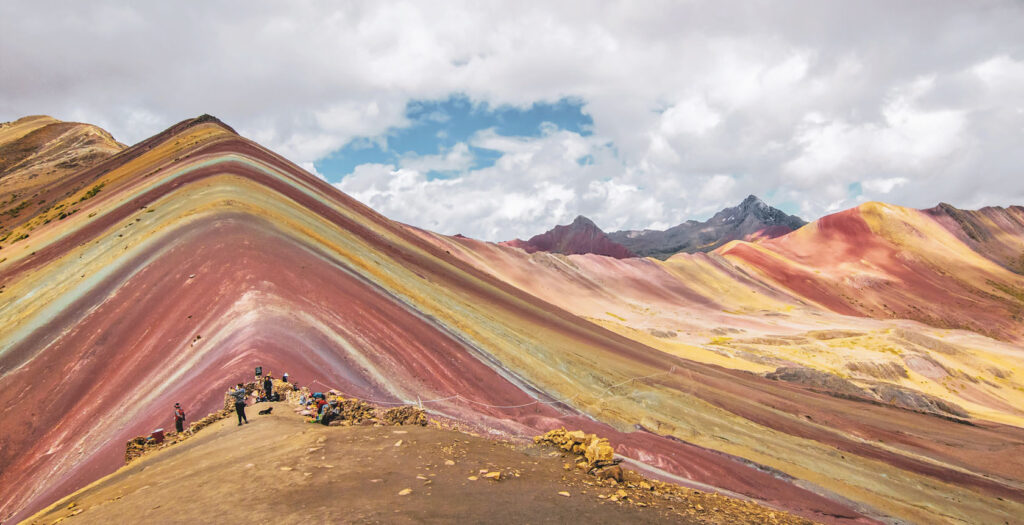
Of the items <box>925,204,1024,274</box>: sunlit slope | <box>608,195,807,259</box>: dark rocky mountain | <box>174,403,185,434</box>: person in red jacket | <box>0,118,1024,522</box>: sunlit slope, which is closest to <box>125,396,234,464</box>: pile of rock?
<box>174,403,185,434</box>: person in red jacket

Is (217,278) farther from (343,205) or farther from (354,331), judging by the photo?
(343,205)

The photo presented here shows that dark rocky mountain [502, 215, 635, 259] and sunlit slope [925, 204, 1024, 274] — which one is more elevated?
sunlit slope [925, 204, 1024, 274]

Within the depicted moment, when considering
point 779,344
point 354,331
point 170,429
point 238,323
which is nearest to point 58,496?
point 170,429

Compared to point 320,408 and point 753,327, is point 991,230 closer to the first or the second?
point 753,327

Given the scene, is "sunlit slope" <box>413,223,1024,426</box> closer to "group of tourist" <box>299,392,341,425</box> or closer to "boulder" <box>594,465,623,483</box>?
"boulder" <box>594,465,623,483</box>

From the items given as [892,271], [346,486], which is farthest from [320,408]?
[892,271]

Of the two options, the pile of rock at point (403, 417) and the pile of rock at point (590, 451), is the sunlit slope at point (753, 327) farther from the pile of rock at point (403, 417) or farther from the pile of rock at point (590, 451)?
the pile of rock at point (403, 417)
